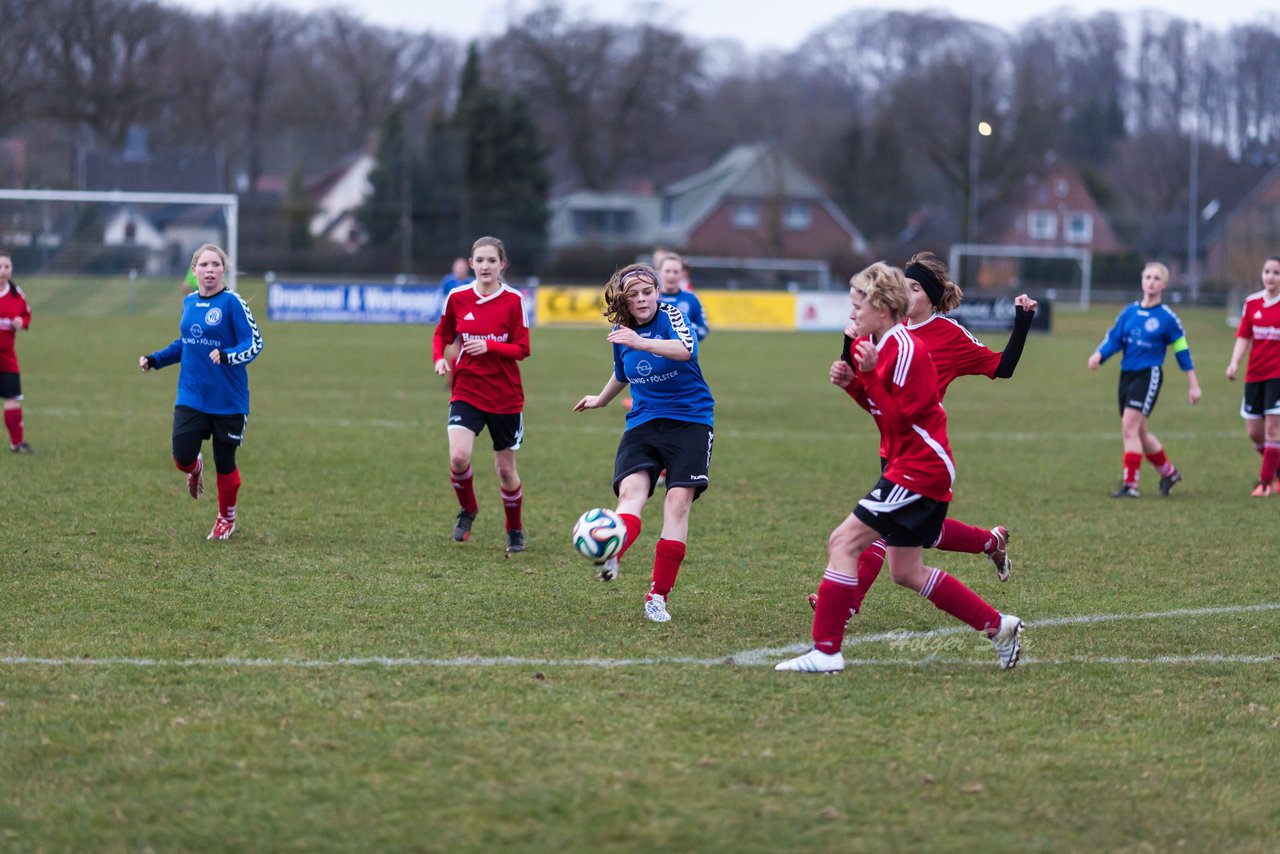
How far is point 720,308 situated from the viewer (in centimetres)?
3953

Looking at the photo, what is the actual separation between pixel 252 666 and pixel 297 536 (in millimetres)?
3270

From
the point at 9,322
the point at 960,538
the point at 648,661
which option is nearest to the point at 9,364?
the point at 9,322

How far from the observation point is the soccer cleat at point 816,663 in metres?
5.61

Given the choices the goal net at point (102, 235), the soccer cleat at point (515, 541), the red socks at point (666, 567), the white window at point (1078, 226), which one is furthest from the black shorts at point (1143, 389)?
the white window at point (1078, 226)

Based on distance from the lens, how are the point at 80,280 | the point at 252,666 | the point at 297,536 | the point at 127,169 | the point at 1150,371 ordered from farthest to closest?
1. the point at 127,169
2. the point at 80,280
3. the point at 1150,371
4. the point at 297,536
5. the point at 252,666

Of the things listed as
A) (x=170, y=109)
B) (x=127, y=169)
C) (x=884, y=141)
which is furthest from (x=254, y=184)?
(x=884, y=141)

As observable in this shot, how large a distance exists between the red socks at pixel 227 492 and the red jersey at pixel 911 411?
449 cm

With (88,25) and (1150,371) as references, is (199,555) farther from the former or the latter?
(88,25)

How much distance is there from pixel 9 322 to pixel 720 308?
28.4 metres

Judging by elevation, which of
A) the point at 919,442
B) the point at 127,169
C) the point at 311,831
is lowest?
the point at 311,831

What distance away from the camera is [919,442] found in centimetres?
558

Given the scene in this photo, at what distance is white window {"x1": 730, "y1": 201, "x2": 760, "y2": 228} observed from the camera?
226 feet

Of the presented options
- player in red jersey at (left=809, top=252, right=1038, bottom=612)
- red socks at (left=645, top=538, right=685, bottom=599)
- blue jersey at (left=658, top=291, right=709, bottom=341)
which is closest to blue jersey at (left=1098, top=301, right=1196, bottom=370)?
blue jersey at (left=658, top=291, right=709, bottom=341)

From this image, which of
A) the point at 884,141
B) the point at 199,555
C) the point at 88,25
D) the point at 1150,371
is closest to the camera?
the point at 199,555
